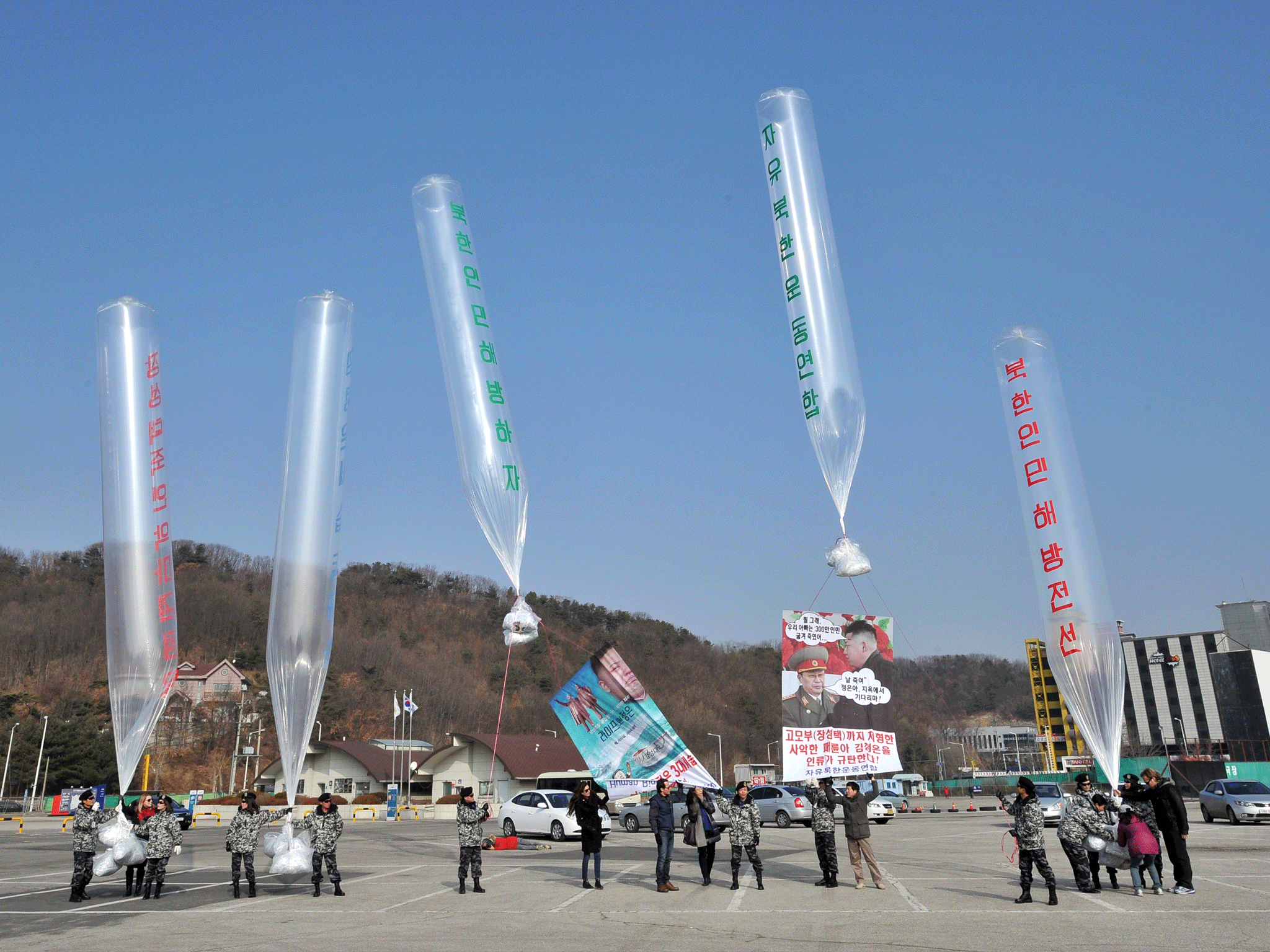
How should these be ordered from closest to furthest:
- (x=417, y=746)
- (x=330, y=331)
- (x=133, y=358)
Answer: (x=330, y=331), (x=133, y=358), (x=417, y=746)

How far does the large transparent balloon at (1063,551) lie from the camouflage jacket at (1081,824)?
132cm

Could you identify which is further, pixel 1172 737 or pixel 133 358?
pixel 1172 737

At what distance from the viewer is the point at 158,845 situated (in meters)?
13.2

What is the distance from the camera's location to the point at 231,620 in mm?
118812

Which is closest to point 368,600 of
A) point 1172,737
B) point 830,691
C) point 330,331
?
point 1172,737

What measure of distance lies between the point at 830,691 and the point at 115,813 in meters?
20.2

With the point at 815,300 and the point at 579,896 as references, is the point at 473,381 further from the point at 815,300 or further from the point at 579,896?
the point at 579,896

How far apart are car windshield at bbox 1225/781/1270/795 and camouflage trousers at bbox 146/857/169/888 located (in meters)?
26.6

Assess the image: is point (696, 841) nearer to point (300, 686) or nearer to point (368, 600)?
point (300, 686)

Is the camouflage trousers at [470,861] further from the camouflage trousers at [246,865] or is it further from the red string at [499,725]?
the camouflage trousers at [246,865]

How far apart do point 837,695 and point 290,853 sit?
63.1 feet

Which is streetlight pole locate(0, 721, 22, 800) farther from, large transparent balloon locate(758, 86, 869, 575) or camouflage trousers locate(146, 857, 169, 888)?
large transparent balloon locate(758, 86, 869, 575)

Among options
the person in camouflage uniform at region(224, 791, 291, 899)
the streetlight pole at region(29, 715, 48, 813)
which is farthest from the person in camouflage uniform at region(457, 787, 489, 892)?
the streetlight pole at region(29, 715, 48, 813)

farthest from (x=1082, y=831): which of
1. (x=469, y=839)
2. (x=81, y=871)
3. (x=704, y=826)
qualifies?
(x=81, y=871)
